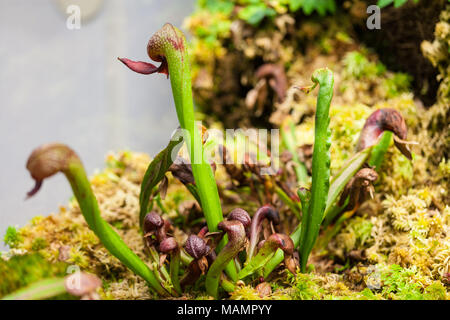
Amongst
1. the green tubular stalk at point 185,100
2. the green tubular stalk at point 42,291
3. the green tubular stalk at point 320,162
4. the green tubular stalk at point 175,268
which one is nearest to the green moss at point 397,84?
the green tubular stalk at point 320,162

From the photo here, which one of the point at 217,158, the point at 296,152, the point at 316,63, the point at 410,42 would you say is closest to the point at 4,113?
the point at 217,158

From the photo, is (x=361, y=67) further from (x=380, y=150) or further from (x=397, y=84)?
(x=380, y=150)

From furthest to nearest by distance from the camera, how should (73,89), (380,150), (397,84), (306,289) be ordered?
(73,89) < (397,84) < (380,150) < (306,289)

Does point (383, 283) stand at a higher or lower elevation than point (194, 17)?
lower

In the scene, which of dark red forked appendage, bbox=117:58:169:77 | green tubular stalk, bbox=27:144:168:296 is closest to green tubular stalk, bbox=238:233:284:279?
green tubular stalk, bbox=27:144:168:296

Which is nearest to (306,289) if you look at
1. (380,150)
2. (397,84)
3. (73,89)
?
(380,150)

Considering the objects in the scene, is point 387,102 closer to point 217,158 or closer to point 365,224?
point 365,224

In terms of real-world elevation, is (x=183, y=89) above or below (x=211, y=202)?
above

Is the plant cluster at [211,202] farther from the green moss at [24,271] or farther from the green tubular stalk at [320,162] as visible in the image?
the green moss at [24,271]
